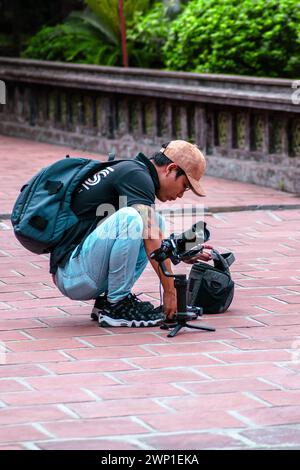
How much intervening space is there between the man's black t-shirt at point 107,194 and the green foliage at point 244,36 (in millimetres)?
6456

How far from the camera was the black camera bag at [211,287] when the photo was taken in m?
6.95

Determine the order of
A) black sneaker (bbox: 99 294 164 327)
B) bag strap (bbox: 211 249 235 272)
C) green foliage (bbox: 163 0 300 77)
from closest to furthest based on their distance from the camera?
1. black sneaker (bbox: 99 294 164 327)
2. bag strap (bbox: 211 249 235 272)
3. green foliage (bbox: 163 0 300 77)

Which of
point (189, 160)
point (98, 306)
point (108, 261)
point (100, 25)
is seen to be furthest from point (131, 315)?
point (100, 25)

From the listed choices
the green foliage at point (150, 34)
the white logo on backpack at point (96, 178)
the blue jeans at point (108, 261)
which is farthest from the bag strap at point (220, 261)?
the green foliage at point (150, 34)

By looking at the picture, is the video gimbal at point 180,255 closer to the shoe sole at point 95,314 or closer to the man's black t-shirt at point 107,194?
the man's black t-shirt at point 107,194

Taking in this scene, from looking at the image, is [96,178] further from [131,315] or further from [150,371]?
[150,371]

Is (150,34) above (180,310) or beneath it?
above

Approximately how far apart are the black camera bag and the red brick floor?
0.08 m

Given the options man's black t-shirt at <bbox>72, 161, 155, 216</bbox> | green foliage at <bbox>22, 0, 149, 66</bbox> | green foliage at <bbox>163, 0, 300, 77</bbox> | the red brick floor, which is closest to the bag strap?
the red brick floor

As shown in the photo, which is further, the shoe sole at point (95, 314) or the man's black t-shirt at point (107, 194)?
the shoe sole at point (95, 314)

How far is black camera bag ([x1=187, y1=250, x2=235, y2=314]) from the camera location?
6.95 metres

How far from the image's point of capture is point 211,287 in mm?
6949

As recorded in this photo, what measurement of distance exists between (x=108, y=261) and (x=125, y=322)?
38cm

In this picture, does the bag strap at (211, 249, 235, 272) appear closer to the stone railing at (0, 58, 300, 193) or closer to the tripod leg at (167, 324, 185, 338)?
the tripod leg at (167, 324, 185, 338)
